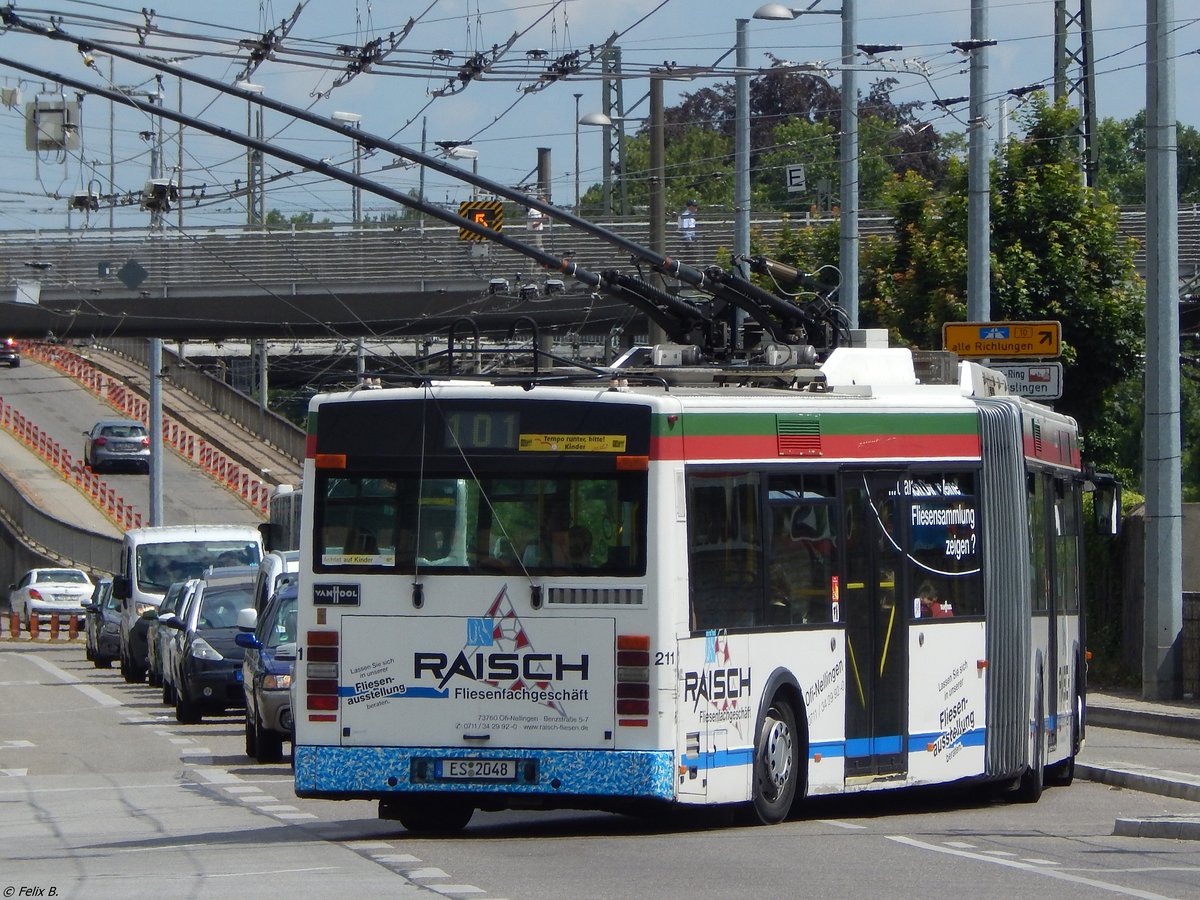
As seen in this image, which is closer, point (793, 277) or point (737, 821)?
point (737, 821)

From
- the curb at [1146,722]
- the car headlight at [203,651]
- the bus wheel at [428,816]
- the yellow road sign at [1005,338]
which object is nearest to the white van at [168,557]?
the car headlight at [203,651]

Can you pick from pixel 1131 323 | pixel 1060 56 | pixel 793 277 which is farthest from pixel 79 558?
pixel 793 277

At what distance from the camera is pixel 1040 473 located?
52.6 ft

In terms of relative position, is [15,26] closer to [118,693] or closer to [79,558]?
[118,693]

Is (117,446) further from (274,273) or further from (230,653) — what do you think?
(230,653)

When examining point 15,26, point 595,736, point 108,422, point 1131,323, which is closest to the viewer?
point 595,736

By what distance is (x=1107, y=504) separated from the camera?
1794 cm

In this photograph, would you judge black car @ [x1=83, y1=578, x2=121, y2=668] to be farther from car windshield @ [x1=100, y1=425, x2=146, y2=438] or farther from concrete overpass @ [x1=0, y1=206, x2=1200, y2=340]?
car windshield @ [x1=100, y1=425, x2=146, y2=438]

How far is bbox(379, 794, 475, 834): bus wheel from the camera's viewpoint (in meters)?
12.9

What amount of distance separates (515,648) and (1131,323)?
1978cm

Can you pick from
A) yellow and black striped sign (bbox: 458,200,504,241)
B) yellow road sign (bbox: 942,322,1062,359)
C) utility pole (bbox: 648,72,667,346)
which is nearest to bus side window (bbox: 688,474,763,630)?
yellow and black striped sign (bbox: 458,200,504,241)

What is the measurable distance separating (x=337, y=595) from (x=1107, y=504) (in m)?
7.94

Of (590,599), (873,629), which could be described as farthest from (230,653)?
(590,599)

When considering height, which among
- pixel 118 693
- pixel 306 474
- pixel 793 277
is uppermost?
pixel 793 277
